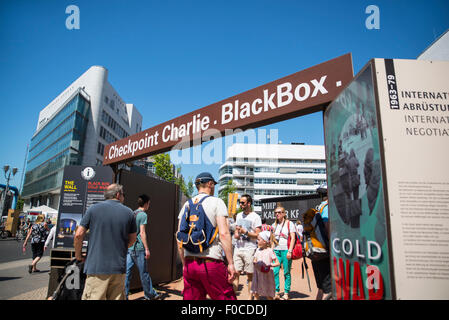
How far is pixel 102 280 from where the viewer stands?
3047mm

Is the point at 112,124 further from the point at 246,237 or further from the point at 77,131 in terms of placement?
the point at 246,237

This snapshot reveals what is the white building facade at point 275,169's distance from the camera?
7388cm

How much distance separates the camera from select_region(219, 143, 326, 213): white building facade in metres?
73.9

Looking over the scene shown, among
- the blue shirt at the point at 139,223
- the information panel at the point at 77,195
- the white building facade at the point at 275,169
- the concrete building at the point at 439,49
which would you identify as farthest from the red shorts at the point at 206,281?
the white building facade at the point at 275,169

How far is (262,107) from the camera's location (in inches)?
142

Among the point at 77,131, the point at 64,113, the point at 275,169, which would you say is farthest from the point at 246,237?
the point at 275,169

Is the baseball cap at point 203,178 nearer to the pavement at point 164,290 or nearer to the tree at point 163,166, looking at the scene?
the pavement at point 164,290

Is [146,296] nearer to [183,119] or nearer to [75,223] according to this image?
[183,119]

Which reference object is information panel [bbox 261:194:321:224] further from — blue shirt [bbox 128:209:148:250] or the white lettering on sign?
the white lettering on sign

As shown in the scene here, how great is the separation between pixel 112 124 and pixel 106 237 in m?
49.1

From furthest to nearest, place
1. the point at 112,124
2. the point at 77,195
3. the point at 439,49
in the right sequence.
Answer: the point at 112,124
the point at 439,49
the point at 77,195

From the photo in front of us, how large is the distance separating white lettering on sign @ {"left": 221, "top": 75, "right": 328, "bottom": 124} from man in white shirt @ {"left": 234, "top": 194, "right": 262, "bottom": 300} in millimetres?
1902

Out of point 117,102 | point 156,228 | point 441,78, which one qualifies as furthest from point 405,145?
point 117,102

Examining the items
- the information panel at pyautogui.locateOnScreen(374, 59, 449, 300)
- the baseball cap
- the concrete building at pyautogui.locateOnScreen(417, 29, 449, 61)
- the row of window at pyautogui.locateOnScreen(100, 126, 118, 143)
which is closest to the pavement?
the baseball cap
